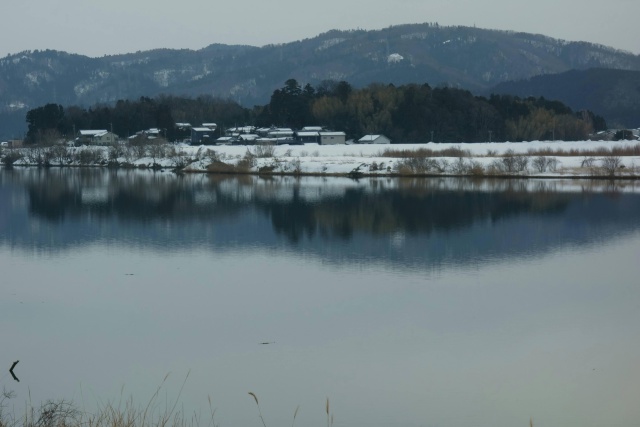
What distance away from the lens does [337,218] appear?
57.5 feet

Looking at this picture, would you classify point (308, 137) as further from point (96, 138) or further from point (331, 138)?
point (96, 138)

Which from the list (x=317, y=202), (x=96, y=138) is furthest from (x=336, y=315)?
(x=96, y=138)

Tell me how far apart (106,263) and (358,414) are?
7.11 metres

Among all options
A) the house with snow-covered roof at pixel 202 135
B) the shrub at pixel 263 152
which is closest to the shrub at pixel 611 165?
the shrub at pixel 263 152

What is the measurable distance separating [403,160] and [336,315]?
24.9 meters

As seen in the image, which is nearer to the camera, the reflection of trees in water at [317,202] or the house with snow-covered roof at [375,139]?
the reflection of trees in water at [317,202]

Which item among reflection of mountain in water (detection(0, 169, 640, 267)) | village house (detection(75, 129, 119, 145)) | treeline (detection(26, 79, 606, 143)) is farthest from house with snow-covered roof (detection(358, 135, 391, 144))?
reflection of mountain in water (detection(0, 169, 640, 267))

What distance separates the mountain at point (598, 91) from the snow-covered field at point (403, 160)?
41343mm

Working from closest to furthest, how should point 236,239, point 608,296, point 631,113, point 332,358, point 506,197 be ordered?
point 332,358, point 608,296, point 236,239, point 506,197, point 631,113

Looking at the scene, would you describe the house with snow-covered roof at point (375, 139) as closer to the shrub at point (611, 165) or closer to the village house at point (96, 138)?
the village house at point (96, 138)

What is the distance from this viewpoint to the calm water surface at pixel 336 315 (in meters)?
6.44

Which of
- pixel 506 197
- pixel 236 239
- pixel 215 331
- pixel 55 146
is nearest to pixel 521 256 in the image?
pixel 236 239

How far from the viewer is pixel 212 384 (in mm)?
6723

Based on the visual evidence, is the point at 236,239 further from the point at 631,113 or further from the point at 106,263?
the point at 631,113
